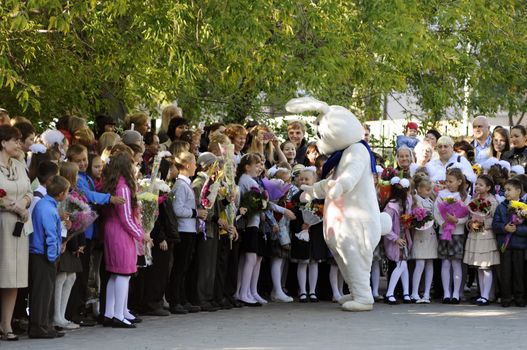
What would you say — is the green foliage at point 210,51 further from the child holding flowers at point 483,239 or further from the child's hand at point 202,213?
the child holding flowers at point 483,239

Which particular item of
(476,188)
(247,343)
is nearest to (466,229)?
(476,188)

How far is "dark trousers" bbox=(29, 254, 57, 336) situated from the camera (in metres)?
12.3

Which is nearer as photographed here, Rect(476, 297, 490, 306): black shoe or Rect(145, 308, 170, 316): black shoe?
Rect(145, 308, 170, 316): black shoe

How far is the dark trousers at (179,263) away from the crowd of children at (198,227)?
16mm

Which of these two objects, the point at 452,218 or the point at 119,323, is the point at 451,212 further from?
the point at 119,323

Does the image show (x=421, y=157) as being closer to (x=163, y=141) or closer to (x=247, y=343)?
(x=163, y=141)

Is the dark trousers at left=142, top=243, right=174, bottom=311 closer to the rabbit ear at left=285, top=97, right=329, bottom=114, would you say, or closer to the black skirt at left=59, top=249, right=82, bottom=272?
the black skirt at left=59, top=249, right=82, bottom=272

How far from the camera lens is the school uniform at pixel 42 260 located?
40.4 ft

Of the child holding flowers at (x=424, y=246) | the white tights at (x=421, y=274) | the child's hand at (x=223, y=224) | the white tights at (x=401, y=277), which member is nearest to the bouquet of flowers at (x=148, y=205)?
the child's hand at (x=223, y=224)

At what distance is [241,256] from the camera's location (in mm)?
16141

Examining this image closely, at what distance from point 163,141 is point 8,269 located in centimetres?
520

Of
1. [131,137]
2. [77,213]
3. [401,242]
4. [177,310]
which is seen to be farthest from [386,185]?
[77,213]

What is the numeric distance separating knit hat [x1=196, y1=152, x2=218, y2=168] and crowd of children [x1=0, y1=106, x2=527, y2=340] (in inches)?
0.6

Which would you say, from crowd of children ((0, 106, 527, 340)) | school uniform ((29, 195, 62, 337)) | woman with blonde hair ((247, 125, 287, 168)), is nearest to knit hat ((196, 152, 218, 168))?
crowd of children ((0, 106, 527, 340))
